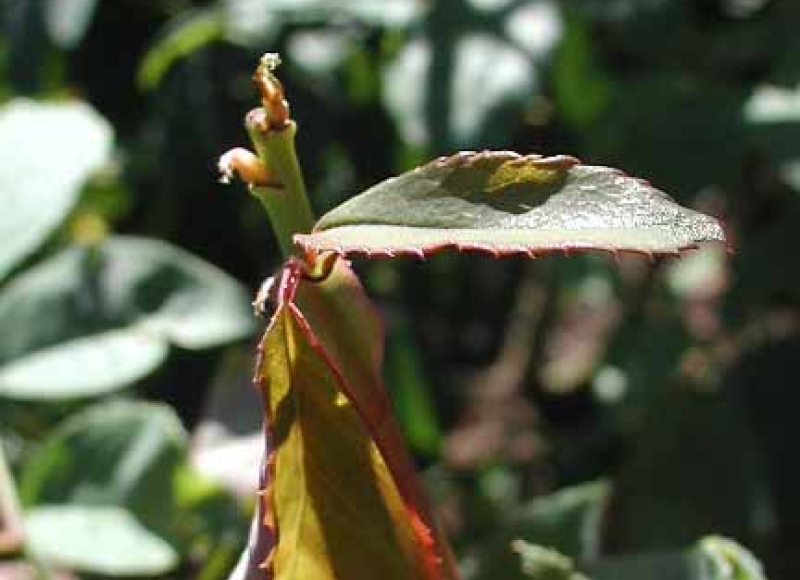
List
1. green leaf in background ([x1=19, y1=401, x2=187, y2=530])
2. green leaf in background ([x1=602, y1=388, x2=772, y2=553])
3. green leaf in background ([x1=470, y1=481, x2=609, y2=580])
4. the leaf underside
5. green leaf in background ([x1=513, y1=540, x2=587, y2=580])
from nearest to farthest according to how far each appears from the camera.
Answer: the leaf underside → green leaf in background ([x1=513, y1=540, x2=587, y2=580]) → green leaf in background ([x1=470, y1=481, x2=609, y2=580]) → green leaf in background ([x1=19, y1=401, x2=187, y2=530]) → green leaf in background ([x1=602, y1=388, x2=772, y2=553])

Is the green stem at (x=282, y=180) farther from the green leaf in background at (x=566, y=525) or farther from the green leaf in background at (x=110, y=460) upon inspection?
the green leaf in background at (x=110, y=460)

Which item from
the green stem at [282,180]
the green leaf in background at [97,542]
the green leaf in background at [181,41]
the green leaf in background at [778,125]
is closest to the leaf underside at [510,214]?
the green stem at [282,180]

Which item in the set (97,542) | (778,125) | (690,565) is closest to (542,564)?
(690,565)

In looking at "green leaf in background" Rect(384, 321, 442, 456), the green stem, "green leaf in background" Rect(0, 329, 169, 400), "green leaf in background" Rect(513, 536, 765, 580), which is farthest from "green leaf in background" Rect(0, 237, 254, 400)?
the green stem

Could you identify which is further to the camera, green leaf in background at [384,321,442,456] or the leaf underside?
green leaf in background at [384,321,442,456]

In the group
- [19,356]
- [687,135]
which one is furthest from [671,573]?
[687,135]

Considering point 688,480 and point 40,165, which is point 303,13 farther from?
point 688,480

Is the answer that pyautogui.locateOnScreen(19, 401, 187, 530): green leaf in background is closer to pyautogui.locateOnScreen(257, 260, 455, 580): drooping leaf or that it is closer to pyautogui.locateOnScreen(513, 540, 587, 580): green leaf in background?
pyautogui.locateOnScreen(513, 540, 587, 580): green leaf in background
